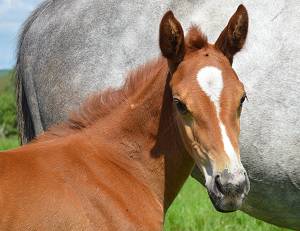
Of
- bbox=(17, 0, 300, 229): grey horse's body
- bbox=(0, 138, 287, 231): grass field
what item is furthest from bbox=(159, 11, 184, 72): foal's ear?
bbox=(0, 138, 287, 231): grass field

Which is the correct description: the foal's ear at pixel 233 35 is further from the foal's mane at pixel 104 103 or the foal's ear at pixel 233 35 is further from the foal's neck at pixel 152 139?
the foal's neck at pixel 152 139

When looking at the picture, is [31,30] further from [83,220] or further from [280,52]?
[83,220]

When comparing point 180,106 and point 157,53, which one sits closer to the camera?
point 180,106

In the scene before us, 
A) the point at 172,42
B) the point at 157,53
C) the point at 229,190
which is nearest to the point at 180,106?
the point at 172,42

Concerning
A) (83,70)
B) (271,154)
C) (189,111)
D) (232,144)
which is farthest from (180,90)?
(83,70)

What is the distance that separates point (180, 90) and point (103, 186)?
0.65 metres

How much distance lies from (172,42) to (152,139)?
557 mm

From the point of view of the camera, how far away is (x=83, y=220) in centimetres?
330

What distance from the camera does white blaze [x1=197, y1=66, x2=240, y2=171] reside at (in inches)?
128

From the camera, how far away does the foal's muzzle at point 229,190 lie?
312cm

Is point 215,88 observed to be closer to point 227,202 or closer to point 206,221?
point 227,202

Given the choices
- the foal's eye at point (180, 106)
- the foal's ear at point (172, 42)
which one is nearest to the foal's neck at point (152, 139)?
the foal's ear at point (172, 42)

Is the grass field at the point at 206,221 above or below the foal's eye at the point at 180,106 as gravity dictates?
below

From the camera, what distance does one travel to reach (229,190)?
10.2 feet
